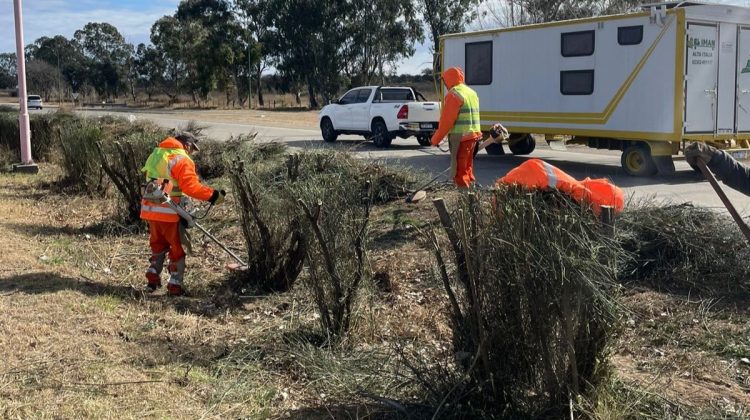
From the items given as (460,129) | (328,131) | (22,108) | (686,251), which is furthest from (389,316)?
(328,131)

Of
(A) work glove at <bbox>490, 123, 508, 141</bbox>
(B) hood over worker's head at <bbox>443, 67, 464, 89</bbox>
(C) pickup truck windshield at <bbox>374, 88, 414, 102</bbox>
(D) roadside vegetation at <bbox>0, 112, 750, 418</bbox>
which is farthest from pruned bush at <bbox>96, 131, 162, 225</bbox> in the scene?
(C) pickup truck windshield at <bbox>374, 88, 414, 102</bbox>

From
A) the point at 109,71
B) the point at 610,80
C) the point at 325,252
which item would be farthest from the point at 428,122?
the point at 109,71

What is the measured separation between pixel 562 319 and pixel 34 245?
20.9 ft

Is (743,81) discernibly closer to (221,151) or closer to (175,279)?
(221,151)

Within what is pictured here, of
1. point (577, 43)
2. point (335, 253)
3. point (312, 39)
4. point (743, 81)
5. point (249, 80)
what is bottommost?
point (335, 253)

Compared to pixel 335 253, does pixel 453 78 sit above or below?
above

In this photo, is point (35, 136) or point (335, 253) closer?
point (335, 253)

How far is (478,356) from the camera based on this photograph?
3.59 meters

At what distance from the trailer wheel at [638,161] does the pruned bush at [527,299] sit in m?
10.1

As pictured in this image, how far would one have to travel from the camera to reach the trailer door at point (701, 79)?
12.4 metres

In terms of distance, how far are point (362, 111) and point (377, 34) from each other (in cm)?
3229

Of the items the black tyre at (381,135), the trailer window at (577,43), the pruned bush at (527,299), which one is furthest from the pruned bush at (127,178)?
the black tyre at (381,135)

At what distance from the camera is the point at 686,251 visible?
6.01m

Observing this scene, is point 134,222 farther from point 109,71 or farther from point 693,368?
point 109,71
